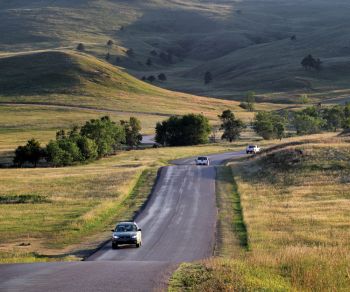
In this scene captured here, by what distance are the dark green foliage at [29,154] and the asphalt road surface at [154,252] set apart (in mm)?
31360

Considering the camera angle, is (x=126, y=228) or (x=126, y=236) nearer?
(x=126, y=236)

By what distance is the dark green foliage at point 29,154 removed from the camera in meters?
95.1

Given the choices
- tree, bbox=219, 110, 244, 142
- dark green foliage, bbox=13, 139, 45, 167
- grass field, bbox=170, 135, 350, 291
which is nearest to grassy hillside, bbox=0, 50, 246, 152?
dark green foliage, bbox=13, 139, 45, 167

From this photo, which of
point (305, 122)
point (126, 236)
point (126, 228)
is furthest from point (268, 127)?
point (126, 236)

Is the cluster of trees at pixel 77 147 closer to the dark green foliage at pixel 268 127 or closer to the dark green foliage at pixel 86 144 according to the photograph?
the dark green foliage at pixel 86 144

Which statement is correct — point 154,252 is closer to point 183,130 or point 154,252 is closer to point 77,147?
point 77,147

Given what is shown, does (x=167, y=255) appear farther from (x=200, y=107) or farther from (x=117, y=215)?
(x=200, y=107)

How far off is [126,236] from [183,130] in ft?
306

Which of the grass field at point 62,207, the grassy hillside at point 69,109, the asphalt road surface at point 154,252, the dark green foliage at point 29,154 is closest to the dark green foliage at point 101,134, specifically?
the dark green foliage at point 29,154

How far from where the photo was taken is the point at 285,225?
127 feet

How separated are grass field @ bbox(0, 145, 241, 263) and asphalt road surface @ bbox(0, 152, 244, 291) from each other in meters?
2.14

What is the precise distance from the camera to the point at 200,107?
190750 mm

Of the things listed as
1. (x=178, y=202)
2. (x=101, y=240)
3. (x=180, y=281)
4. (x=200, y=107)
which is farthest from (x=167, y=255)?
(x=200, y=107)

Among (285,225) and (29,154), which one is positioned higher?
(29,154)
